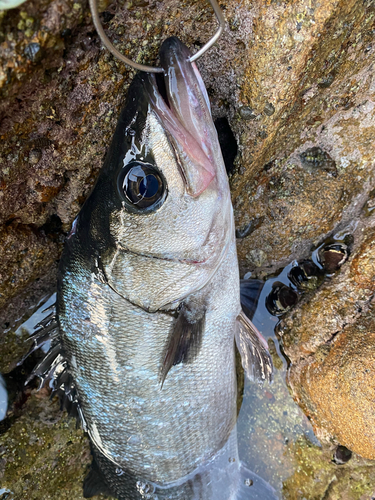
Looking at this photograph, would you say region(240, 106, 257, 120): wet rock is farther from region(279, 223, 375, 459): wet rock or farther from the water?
the water

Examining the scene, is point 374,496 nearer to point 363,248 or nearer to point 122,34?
point 363,248

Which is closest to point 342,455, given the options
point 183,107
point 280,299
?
point 280,299

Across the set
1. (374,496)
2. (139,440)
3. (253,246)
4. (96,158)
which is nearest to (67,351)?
(139,440)

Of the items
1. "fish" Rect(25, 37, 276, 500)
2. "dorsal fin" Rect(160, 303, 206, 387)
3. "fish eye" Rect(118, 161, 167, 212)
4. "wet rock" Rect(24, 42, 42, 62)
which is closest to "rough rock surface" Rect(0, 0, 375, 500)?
"wet rock" Rect(24, 42, 42, 62)

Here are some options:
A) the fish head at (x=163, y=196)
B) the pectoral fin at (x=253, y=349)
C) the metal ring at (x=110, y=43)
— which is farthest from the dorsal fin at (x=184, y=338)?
the metal ring at (x=110, y=43)

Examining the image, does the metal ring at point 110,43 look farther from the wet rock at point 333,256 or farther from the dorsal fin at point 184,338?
the wet rock at point 333,256

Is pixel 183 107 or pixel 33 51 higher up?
pixel 33 51

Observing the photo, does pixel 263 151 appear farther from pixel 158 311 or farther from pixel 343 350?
pixel 343 350
